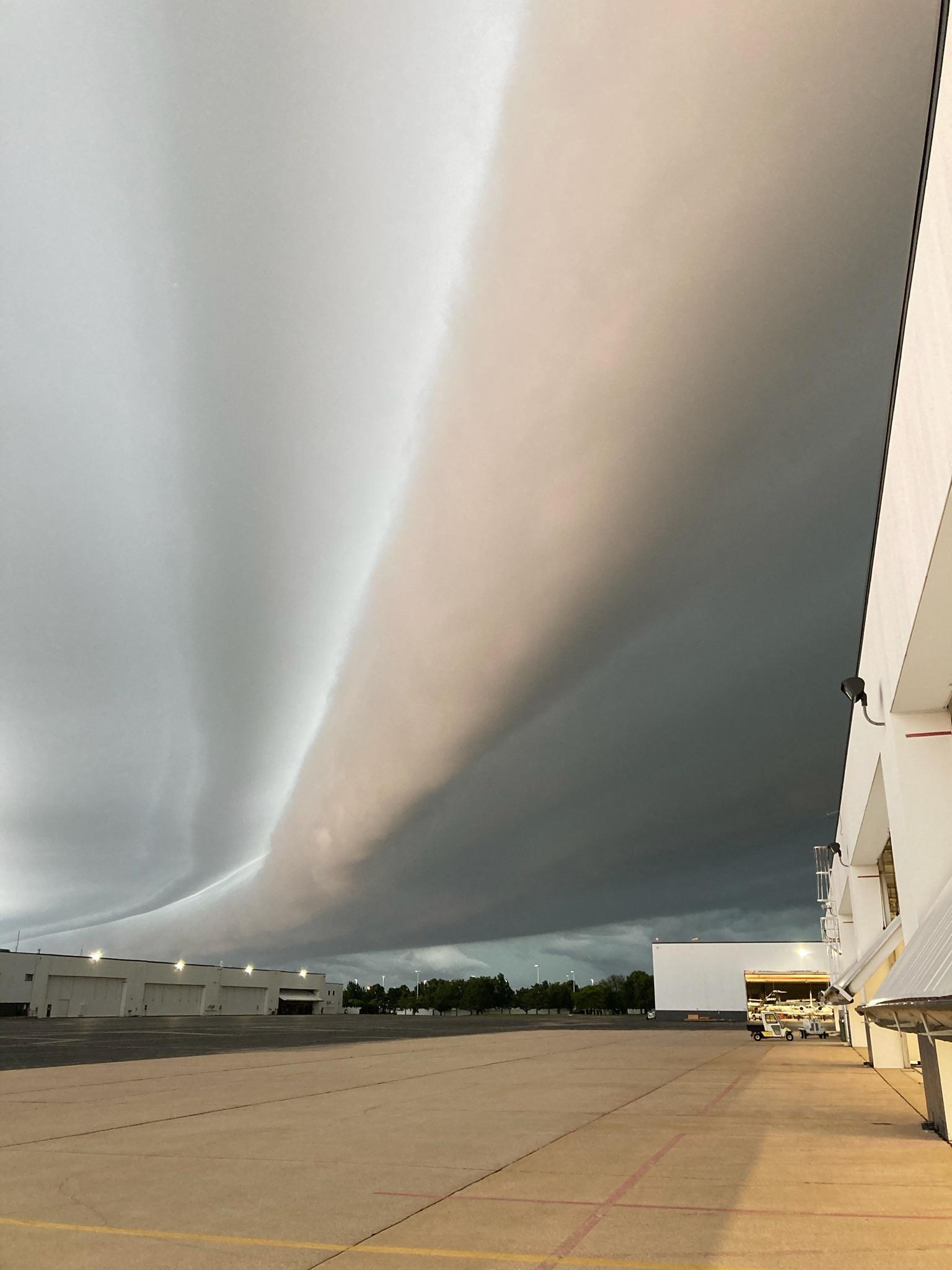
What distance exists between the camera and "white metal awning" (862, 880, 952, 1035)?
9.33 meters

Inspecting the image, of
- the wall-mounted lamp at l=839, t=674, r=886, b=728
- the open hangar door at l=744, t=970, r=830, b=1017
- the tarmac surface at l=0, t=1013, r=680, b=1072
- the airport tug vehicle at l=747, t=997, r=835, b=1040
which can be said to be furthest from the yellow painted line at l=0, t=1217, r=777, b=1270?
the open hangar door at l=744, t=970, r=830, b=1017

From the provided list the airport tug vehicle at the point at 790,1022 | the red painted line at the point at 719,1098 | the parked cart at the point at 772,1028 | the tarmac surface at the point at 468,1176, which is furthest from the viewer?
the airport tug vehicle at the point at 790,1022

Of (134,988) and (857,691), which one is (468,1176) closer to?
(857,691)

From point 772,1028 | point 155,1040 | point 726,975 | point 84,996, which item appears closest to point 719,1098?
point 155,1040

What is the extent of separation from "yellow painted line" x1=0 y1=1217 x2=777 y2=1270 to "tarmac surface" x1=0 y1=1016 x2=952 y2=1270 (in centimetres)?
2

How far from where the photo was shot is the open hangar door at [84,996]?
9969cm

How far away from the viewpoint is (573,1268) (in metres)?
6.48

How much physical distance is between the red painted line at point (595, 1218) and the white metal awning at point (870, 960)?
36.0 feet

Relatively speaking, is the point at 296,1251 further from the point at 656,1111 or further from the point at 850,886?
the point at 850,886

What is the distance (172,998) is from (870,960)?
109m

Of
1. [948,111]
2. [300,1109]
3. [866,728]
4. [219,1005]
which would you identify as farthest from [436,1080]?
[219,1005]

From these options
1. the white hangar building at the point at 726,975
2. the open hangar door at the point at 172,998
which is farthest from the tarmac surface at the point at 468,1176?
the open hangar door at the point at 172,998

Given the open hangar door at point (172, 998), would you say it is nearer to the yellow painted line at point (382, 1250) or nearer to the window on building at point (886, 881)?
the window on building at point (886, 881)

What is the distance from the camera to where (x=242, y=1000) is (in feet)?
421
